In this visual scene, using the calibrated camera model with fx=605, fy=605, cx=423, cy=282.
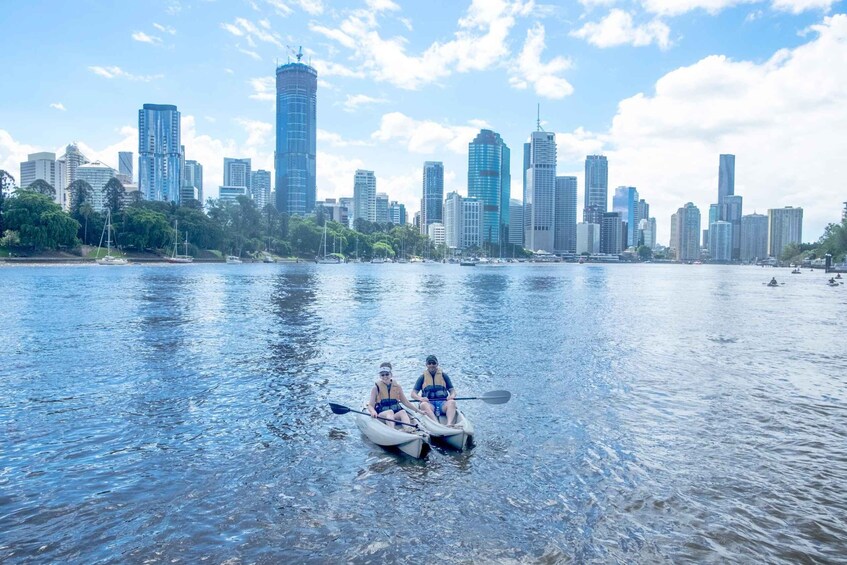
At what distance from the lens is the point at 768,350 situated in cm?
3709

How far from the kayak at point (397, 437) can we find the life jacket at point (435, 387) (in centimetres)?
145

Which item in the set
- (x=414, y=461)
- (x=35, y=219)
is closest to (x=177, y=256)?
(x=35, y=219)

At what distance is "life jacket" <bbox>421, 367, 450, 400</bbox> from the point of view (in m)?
18.5

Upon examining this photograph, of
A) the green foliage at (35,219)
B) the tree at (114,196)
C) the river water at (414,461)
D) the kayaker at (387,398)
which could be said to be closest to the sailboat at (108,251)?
the tree at (114,196)

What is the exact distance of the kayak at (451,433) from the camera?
16.9m

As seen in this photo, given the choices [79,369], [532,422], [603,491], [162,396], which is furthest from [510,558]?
[79,369]

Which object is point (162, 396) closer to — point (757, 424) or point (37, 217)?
point (757, 424)

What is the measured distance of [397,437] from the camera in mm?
16391

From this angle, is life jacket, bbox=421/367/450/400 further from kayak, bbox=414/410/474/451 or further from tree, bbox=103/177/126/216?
tree, bbox=103/177/126/216

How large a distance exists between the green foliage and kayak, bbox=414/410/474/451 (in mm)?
155218

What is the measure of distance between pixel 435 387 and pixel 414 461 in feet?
9.14

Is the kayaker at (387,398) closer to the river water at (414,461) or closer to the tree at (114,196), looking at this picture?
the river water at (414,461)

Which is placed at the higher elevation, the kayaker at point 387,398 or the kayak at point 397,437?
the kayaker at point 387,398

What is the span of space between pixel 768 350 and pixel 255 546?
1389 inches
